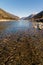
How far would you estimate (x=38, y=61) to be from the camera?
51.8ft

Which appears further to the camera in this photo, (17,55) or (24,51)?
(24,51)

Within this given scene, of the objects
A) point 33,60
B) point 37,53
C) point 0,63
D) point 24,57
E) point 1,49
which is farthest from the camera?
point 1,49

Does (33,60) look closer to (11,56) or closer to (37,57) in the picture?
(37,57)

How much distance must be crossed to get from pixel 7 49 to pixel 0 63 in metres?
5.47

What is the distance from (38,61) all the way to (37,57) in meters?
1.35

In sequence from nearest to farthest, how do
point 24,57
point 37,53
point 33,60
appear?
point 33,60
point 24,57
point 37,53

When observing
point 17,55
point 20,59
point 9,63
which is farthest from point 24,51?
point 9,63

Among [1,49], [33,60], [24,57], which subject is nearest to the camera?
[33,60]

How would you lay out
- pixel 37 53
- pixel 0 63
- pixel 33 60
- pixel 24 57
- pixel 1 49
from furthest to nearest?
1. pixel 1 49
2. pixel 37 53
3. pixel 24 57
4. pixel 33 60
5. pixel 0 63

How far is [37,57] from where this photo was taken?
17.1 m

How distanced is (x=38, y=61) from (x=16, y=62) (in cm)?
303

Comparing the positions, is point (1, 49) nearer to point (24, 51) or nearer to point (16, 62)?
point (24, 51)

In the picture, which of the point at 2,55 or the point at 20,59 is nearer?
the point at 20,59


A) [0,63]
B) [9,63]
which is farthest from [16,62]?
[0,63]
